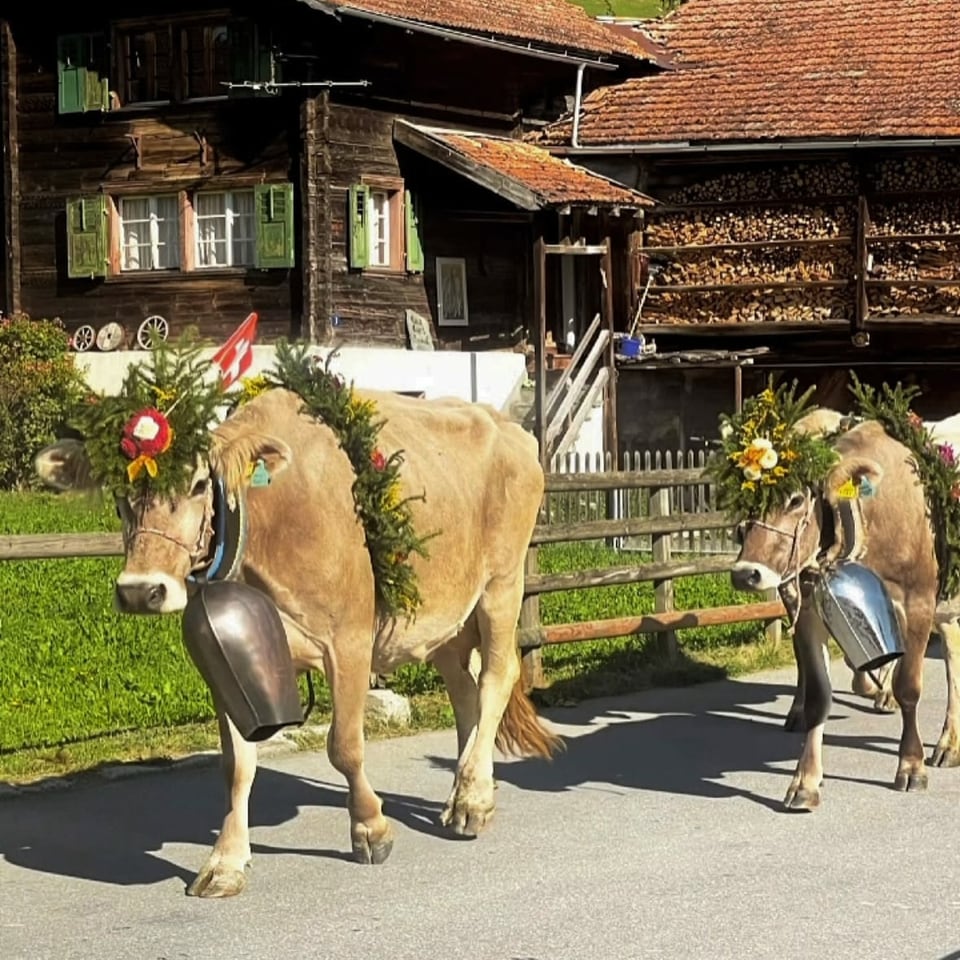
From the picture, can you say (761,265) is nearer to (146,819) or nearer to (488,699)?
(488,699)

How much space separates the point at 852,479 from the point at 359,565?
268 cm

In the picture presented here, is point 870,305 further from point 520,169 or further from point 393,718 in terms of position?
point 393,718

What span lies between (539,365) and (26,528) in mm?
8822

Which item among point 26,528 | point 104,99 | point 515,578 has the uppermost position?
point 104,99

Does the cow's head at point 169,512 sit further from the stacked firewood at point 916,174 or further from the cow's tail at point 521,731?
the stacked firewood at point 916,174

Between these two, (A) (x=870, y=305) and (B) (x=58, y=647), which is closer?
(B) (x=58, y=647)

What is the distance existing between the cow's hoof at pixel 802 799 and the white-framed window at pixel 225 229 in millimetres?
20815

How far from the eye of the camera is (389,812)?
9.02 meters

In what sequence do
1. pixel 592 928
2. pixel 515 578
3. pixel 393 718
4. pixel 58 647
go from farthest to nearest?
pixel 58 647, pixel 393 718, pixel 515 578, pixel 592 928

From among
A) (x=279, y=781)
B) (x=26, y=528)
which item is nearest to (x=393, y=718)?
(x=279, y=781)

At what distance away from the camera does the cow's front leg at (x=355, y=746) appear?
7797mm

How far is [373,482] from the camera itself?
314 inches

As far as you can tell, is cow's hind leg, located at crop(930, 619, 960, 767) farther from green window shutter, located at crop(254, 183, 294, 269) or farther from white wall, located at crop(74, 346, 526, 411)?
green window shutter, located at crop(254, 183, 294, 269)

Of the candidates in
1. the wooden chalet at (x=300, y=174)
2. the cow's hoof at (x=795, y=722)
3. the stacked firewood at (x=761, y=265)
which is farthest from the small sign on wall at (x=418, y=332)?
the cow's hoof at (x=795, y=722)
